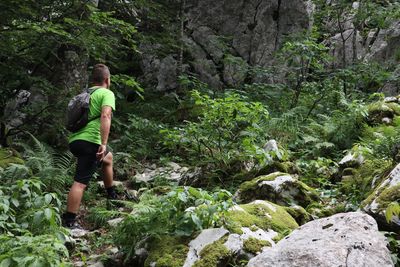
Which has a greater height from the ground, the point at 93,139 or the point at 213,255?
the point at 93,139

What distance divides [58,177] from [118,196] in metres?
1.03

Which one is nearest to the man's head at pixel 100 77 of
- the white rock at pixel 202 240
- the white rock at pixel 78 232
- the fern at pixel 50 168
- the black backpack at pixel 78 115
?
the black backpack at pixel 78 115

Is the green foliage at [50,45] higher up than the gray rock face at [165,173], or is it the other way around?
the green foliage at [50,45]

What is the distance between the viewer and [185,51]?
15328 millimetres

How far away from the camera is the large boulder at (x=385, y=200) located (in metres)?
3.69

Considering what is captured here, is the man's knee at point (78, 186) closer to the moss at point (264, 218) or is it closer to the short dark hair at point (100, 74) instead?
the short dark hair at point (100, 74)

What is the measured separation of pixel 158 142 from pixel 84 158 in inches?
122

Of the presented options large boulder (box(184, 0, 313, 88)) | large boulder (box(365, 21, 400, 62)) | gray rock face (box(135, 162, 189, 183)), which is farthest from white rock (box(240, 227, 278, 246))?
large boulder (box(365, 21, 400, 62))

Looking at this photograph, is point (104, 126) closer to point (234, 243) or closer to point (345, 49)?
point (234, 243)

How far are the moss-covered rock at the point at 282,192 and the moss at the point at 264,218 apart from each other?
2.25ft

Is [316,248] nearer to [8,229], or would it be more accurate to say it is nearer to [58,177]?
[8,229]

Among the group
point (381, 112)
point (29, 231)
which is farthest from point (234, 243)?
point (381, 112)

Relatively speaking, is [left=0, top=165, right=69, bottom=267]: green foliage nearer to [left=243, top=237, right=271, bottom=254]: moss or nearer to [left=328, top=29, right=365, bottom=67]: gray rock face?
[left=243, top=237, right=271, bottom=254]: moss

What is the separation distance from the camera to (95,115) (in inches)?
230
